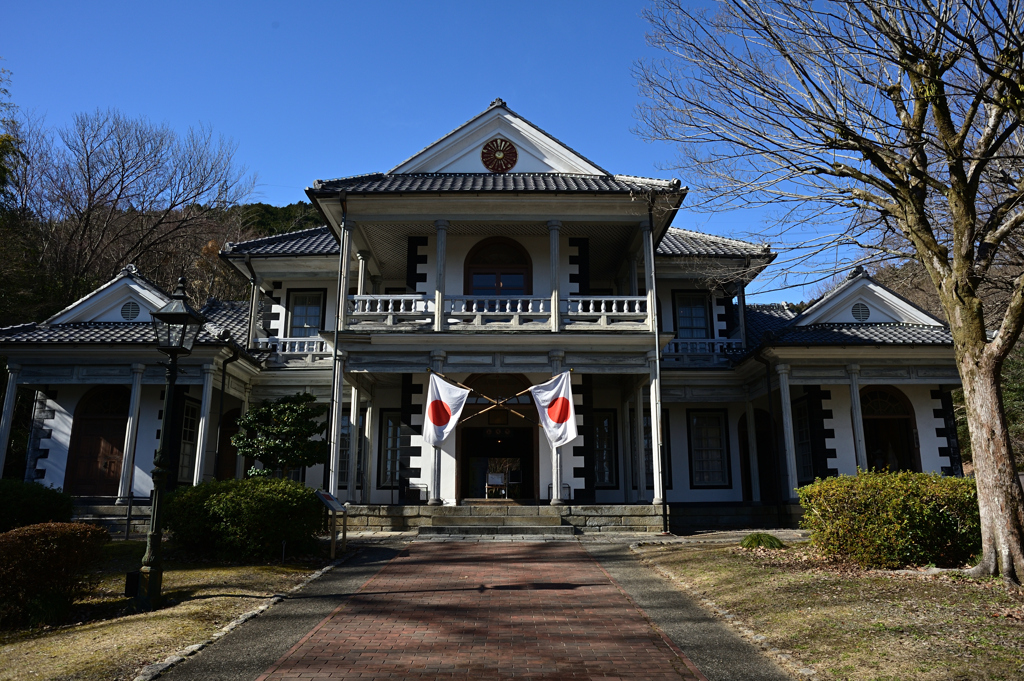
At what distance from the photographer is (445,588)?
9.57 metres

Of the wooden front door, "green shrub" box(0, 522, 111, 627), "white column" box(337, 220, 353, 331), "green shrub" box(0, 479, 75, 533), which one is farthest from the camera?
the wooden front door

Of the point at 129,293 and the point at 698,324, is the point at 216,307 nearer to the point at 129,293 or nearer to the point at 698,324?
the point at 129,293

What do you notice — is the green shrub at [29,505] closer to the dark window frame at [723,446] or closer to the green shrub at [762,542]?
the green shrub at [762,542]

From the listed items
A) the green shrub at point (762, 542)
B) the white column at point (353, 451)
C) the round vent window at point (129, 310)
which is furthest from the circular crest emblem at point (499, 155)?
the green shrub at point (762, 542)

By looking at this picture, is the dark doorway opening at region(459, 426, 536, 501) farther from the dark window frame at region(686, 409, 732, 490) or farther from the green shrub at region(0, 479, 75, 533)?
the green shrub at region(0, 479, 75, 533)

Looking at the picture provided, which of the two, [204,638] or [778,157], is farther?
[778,157]

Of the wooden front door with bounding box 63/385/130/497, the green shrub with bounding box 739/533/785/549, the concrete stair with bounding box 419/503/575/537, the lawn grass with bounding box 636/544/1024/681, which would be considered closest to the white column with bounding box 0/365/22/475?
the wooden front door with bounding box 63/385/130/497

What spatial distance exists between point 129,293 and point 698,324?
16.7 meters

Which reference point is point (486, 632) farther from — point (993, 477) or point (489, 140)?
point (489, 140)

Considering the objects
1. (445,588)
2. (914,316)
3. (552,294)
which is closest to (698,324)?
(914,316)

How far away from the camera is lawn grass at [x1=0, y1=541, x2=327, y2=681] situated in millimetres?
6273

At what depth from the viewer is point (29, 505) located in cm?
1236

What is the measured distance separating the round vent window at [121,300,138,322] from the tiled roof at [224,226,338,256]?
124 inches

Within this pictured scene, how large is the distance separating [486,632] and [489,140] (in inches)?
589
